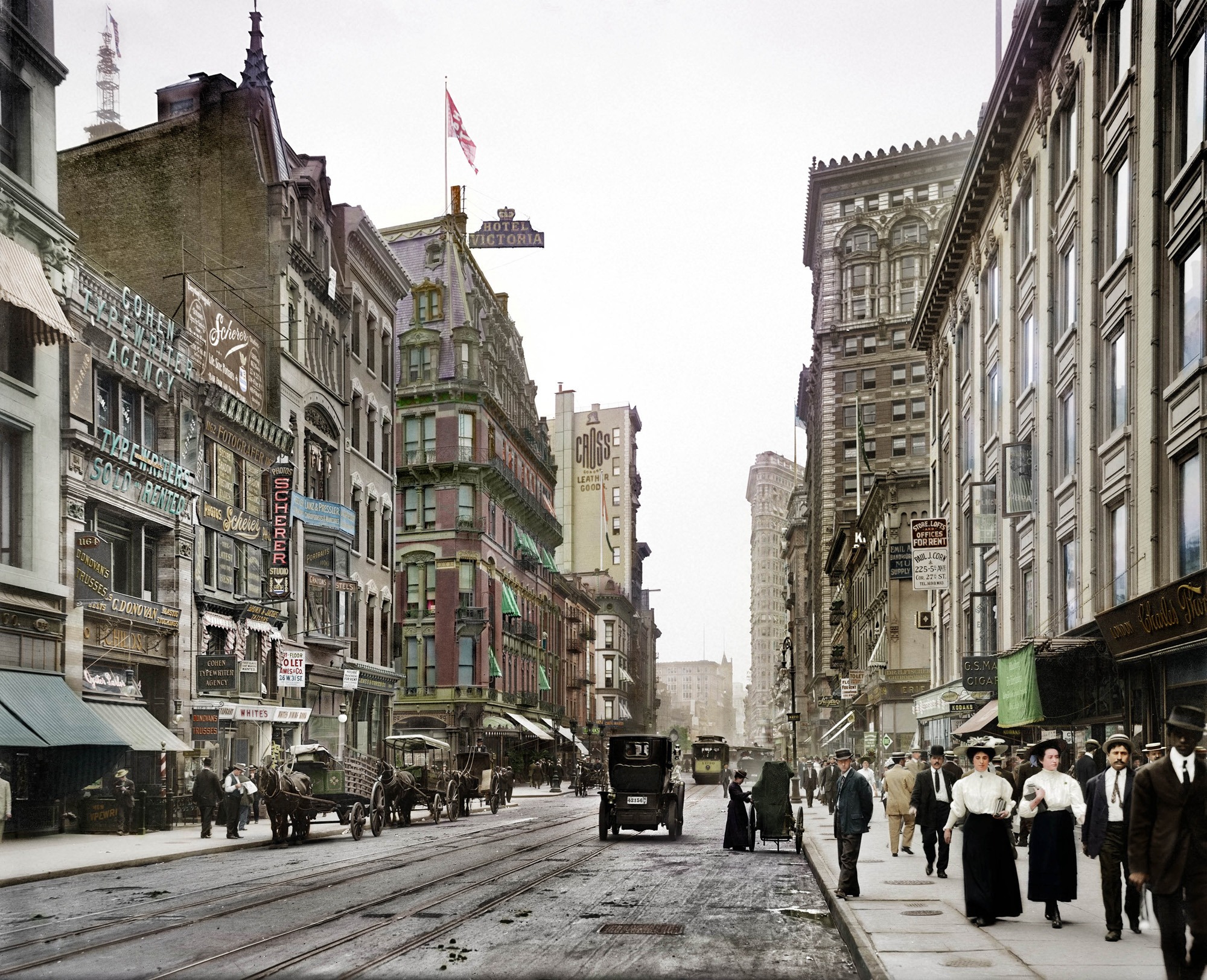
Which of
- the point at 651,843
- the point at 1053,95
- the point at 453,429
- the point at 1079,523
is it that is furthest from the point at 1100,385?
the point at 453,429

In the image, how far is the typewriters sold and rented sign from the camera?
45.3 meters

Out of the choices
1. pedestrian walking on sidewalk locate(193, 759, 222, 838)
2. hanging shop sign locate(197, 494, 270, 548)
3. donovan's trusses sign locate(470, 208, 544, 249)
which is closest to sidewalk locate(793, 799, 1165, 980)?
pedestrian walking on sidewalk locate(193, 759, 222, 838)

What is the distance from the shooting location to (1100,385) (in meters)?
27.4

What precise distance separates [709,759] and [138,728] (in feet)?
206

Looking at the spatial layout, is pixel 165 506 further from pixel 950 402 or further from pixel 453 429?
pixel 453 429

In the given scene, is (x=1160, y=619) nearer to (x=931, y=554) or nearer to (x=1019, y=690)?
(x=1019, y=690)

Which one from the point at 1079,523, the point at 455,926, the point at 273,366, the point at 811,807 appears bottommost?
the point at 811,807

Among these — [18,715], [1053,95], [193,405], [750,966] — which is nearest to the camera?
[750,966]

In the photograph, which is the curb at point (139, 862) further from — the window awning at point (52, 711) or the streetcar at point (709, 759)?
the streetcar at point (709, 759)

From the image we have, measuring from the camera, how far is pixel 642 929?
534 inches

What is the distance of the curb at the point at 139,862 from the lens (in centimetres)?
1864

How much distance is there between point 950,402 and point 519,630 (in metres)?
38.9

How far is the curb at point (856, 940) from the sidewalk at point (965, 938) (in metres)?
0.02

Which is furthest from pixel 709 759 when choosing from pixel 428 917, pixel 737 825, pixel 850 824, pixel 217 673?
pixel 428 917
